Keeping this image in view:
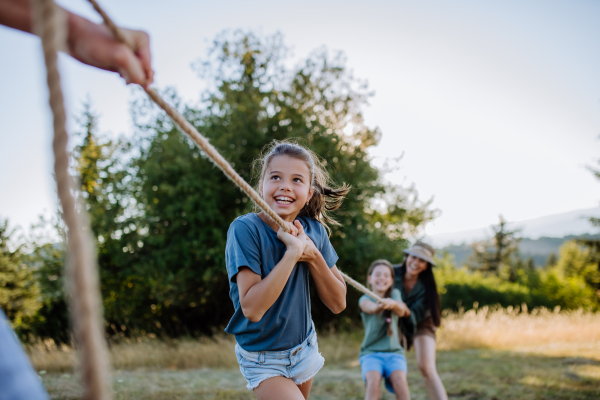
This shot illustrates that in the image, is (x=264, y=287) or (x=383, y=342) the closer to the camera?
(x=264, y=287)

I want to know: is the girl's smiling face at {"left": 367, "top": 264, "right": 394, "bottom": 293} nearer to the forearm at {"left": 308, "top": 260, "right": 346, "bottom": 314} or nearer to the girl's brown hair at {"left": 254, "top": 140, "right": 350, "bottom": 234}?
the girl's brown hair at {"left": 254, "top": 140, "right": 350, "bottom": 234}

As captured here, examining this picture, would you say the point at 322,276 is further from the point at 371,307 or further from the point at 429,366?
the point at 429,366

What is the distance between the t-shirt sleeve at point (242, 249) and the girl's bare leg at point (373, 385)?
221 cm

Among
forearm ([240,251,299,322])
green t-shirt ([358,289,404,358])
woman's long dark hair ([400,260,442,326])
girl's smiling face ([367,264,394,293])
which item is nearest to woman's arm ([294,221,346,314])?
forearm ([240,251,299,322])

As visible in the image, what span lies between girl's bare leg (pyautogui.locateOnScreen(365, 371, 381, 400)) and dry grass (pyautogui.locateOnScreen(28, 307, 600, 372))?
4.58 m

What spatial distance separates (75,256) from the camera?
0.59 m

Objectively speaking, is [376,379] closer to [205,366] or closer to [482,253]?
[205,366]

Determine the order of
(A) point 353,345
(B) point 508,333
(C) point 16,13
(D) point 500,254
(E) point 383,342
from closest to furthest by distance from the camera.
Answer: (C) point 16,13 → (E) point 383,342 → (A) point 353,345 → (B) point 508,333 → (D) point 500,254

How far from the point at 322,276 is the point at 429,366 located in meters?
2.59

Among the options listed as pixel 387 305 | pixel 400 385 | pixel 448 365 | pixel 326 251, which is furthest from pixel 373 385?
pixel 448 365

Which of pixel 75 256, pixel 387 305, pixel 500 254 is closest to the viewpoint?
pixel 75 256

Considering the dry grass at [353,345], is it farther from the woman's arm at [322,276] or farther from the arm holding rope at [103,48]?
the arm holding rope at [103,48]

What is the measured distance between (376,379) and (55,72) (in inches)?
139

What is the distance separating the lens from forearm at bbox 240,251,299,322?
1682 mm
